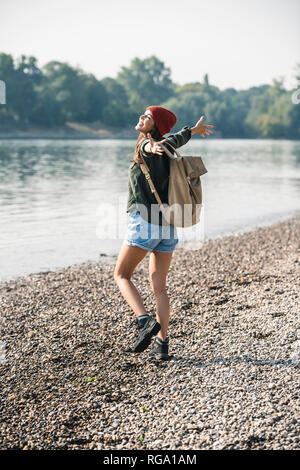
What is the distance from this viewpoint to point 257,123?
13038cm

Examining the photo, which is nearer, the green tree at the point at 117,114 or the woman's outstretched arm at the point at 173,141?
the woman's outstretched arm at the point at 173,141

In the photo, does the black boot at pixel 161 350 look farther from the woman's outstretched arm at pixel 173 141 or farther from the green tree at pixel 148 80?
the green tree at pixel 148 80

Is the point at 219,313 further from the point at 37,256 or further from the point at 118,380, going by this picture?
the point at 37,256

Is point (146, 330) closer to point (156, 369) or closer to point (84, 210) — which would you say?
point (156, 369)

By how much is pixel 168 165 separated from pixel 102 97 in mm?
114040

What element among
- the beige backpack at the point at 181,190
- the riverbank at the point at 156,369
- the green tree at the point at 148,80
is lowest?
the riverbank at the point at 156,369

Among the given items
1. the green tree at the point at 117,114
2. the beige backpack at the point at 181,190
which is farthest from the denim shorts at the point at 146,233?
the green tree at the point at 117,114

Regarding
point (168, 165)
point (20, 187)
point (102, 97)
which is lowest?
point (20, 187)

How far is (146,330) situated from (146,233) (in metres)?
0.88

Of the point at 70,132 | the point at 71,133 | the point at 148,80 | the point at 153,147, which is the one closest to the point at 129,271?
the point at 153,147

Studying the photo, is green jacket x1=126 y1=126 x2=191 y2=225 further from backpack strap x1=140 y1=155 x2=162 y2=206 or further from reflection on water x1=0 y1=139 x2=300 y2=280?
reflection on water x1=0 y1=139 x2=300 y2=280

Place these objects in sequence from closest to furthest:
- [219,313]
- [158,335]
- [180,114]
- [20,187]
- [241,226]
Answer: [158,335] → [219,313] → [241,226] → [20,187] → [180,114]

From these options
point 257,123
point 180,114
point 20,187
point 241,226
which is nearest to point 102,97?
point 180,114

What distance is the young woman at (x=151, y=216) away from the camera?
4.18m
